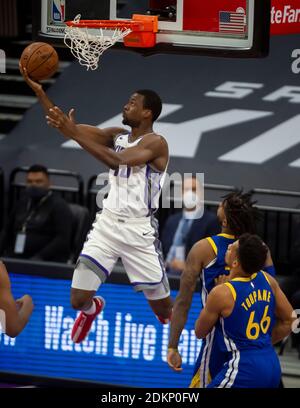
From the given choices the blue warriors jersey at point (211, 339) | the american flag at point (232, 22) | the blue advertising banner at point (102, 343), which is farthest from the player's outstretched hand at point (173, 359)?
the american flag at point (232, 22)

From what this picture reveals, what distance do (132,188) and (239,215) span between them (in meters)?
0.90

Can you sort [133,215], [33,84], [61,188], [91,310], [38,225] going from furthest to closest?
[61,188] → [38,225] → [91,310] → [133,215] → [33,84]

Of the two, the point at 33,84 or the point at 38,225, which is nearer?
the point at 33,84

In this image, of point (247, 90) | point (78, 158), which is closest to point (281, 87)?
point (247, 90)

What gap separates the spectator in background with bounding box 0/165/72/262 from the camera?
11945 millimetres

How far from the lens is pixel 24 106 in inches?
626

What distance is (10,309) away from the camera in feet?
27.8

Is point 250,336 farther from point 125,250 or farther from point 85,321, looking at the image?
point 85,321

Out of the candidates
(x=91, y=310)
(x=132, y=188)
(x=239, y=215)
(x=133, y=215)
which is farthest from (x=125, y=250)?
(x=239, y=215)

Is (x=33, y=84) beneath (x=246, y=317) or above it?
above

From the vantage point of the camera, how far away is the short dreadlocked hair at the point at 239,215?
28.8 ft

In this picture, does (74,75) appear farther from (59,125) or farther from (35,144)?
(59,125)

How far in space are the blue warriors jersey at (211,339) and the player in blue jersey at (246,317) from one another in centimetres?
13

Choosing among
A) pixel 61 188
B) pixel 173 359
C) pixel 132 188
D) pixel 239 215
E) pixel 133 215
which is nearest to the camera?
pixel 239 215
